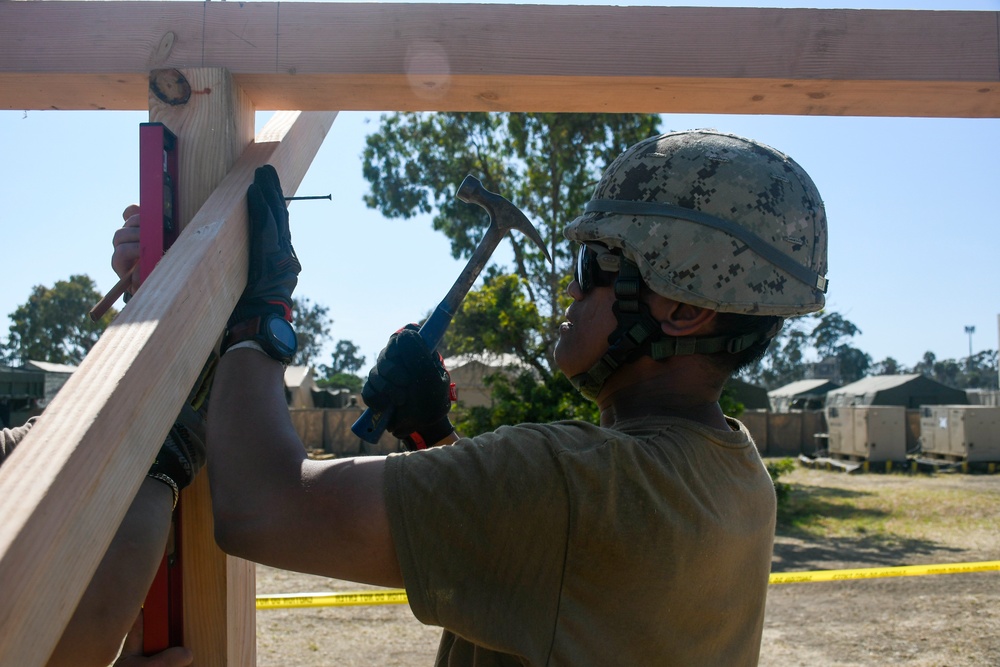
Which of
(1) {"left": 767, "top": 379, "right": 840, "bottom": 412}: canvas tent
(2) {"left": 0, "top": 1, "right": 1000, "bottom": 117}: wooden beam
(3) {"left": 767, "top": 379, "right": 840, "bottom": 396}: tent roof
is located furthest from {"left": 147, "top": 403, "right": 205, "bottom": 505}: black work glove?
(3) {"left": 767, "top": 379, "right": 840, "bottom": 396}: tent roof

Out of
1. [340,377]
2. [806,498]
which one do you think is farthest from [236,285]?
[340,377]

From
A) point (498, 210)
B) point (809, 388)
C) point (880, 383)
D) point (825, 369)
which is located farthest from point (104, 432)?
Result: point (825, 369)

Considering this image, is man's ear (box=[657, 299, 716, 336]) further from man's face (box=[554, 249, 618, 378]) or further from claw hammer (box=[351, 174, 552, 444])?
claw hammer (box=[351, 174, 552, 444])

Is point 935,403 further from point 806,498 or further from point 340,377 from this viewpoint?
point 340,377

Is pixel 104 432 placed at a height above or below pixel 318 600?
above

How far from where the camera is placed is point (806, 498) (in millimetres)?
17203

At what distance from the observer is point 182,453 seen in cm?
158

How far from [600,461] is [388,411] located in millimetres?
645

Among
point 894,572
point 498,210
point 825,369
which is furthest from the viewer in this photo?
point 825,369

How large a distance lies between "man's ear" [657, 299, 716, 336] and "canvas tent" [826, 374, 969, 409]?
29692 millimetres

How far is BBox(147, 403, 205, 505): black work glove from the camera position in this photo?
1.55 metres

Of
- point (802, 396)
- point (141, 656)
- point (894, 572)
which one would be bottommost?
point (894, 572)

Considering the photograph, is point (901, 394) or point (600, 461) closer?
point (600, 461)

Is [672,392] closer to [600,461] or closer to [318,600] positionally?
[600,461]
